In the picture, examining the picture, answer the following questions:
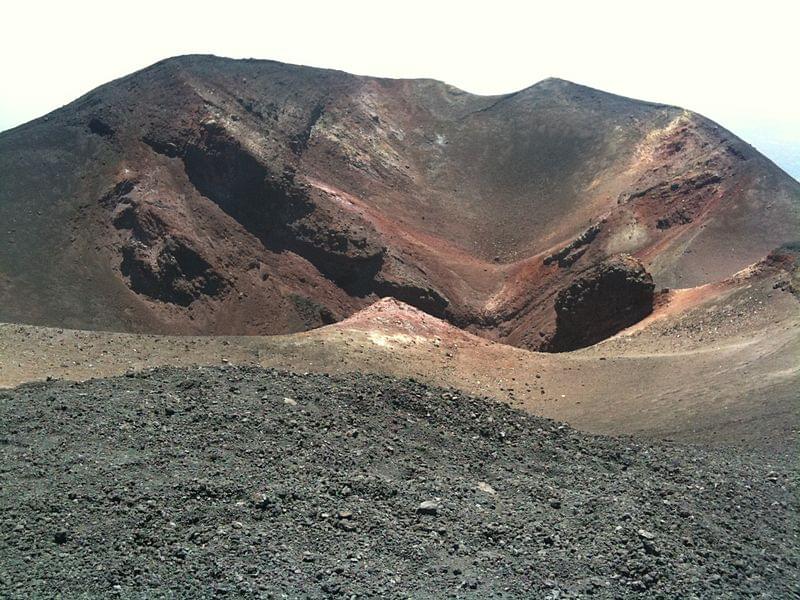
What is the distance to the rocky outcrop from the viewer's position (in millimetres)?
23188

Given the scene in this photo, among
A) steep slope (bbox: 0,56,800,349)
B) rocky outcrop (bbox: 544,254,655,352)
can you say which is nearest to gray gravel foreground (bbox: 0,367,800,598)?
rocky outcrop (bbox: 544,254,655,352)

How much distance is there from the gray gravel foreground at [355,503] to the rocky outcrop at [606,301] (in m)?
12.6

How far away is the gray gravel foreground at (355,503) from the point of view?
6535mm

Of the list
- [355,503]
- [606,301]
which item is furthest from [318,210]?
[355,503]

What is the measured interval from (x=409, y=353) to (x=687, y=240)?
54.8 ft

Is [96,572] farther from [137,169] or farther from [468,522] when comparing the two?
[137,169]

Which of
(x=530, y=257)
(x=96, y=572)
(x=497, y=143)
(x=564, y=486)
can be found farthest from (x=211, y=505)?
(x=497, y=143)

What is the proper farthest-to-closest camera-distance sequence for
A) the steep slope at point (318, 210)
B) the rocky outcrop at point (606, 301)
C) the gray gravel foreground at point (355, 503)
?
the steep slope at point (318, 210)
the rocky outcrop at point (606, 301)
the gray gravel foreground at point (355, 503)

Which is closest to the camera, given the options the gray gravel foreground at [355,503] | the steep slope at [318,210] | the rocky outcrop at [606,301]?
the gray gravel foreground at [355,503]

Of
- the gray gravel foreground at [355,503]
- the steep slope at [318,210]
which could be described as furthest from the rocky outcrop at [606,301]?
the gray gravel foreground at [355,503]

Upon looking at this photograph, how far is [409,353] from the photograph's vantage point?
16.6 m

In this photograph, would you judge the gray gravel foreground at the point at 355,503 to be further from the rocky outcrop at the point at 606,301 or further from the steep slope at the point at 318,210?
the steep slope at the point at 318,210

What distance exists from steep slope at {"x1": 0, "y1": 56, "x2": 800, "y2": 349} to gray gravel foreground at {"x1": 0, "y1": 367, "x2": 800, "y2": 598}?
46.3ft

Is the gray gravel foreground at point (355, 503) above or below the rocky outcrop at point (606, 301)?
Answer: below
